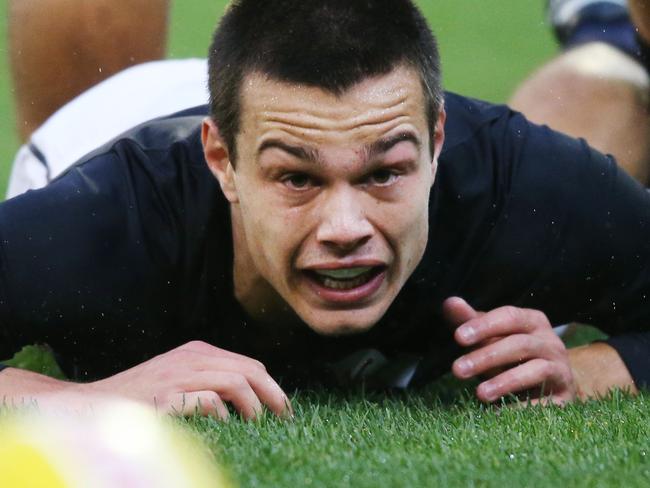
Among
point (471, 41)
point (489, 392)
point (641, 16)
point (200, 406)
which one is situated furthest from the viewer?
point (471, 41)

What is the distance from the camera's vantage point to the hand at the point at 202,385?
2.68 metres

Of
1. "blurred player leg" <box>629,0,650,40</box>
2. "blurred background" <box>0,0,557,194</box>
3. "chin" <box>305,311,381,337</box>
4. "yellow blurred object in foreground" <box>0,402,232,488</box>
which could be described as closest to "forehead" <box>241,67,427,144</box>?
"chin" <box>305,311,381,337</box>

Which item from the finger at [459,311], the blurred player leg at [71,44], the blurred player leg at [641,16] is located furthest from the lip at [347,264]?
the blurred player leg at [641,16]

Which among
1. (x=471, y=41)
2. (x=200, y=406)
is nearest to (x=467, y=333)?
(x=200, y=406)

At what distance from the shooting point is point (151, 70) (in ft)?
14.2

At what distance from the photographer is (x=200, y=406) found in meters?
2.67

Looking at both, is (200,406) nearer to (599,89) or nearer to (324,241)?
(324,241)

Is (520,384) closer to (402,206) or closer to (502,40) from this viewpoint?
(402,206)

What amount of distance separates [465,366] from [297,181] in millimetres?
514

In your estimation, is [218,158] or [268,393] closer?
[268,393]

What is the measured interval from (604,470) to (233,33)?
3.90 feet

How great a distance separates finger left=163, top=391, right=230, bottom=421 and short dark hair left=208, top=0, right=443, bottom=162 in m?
0.50

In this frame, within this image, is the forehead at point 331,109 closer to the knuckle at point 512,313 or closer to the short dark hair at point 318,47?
the short dark hair at point 318,47

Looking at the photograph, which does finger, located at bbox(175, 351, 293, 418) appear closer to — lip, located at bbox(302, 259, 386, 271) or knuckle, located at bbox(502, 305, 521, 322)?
lip, located at bbox(302, 259, 386, 271)
